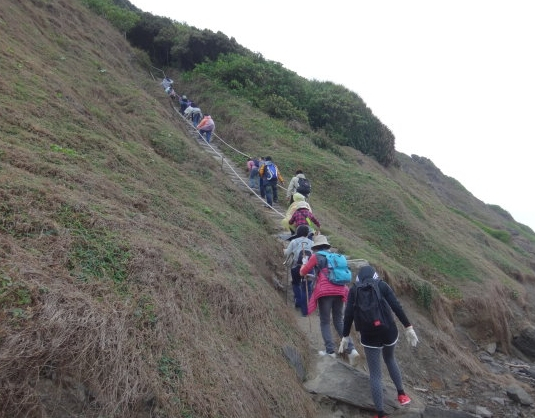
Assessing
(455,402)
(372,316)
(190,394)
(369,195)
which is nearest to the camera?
(190,394)

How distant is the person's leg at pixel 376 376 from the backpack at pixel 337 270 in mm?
1274

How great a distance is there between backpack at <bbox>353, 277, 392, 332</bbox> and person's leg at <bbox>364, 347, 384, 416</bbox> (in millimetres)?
349

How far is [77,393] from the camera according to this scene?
3.80 m

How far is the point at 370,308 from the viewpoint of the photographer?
6039mm

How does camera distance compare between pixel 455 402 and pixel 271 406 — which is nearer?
pixel 271 406

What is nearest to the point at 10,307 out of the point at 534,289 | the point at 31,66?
the point at 31,66

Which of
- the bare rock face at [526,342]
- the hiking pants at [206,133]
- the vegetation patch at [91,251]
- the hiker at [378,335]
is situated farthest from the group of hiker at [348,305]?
the hiking pants at [206,133]

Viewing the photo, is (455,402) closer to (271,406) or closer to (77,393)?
(271,406)

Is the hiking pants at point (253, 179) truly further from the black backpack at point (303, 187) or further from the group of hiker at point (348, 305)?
the group of hiker at point (348, 305)

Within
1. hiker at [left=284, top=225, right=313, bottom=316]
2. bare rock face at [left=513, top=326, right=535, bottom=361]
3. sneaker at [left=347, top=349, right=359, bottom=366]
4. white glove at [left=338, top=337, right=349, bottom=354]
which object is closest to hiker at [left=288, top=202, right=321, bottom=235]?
hiker at [left=284, top=225, right=313, bottom=316]

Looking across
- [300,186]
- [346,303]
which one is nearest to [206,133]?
[300,186]

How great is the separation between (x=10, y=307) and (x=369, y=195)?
16891 millimetres

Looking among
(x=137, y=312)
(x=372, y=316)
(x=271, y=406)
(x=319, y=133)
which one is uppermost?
(x=319, y=133)

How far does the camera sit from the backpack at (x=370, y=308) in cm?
605
